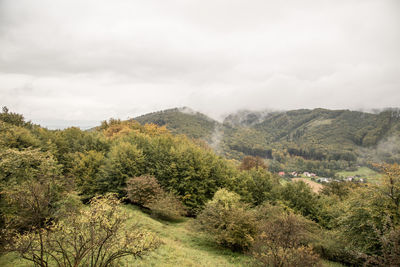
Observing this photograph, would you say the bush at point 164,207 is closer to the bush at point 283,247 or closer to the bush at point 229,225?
the bush at point 229,225

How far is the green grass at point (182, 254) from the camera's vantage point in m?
15.9

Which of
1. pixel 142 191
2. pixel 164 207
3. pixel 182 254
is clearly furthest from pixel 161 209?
pixel 182 254

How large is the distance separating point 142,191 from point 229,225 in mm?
16343

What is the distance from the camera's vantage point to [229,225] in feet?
74.7

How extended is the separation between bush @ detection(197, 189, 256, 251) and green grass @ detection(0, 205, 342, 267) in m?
1.41

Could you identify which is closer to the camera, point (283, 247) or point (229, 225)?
point (283, 247)

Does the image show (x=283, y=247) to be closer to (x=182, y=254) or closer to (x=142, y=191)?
(x=182, y=254)

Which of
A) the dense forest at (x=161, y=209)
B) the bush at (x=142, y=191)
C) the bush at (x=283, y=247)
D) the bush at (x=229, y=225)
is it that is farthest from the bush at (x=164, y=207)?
the bush at (x=283, y=247)

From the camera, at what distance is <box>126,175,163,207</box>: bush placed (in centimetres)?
3222

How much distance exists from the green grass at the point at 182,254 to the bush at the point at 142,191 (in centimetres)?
404

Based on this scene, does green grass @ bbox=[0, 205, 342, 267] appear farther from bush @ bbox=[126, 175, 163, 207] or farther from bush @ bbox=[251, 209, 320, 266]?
bush @ bbox=[126, 175, 163, 207]

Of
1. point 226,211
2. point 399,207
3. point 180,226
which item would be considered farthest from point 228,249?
point 399,207

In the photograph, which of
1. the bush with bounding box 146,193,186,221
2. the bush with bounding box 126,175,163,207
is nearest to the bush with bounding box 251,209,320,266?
the bush with bounding box 146,193,186,221

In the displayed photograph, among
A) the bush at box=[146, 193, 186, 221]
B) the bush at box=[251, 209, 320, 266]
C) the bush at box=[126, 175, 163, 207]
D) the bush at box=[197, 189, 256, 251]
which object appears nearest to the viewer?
the bush at box=[251, 209, 320, 266]
